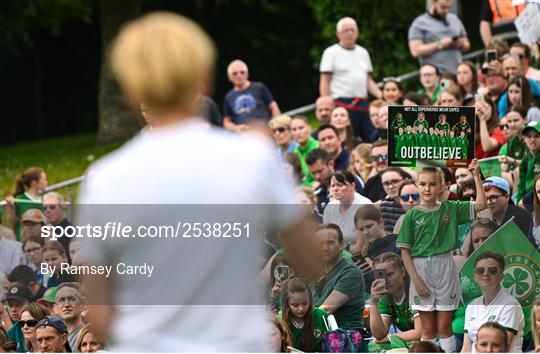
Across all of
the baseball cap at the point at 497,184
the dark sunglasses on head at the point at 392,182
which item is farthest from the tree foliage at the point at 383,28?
the baseball cap at the point at 497,184

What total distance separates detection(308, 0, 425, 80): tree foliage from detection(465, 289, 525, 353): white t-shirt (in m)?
13.9

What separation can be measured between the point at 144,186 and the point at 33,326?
4.68m

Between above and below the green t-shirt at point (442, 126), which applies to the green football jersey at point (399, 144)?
below

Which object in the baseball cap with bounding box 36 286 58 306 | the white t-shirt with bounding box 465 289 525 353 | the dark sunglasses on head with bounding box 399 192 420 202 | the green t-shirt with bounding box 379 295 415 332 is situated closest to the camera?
the white t-shirt with bounding box 465 289 525 353

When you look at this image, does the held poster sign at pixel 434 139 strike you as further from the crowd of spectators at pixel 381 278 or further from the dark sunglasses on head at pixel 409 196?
the dark sunglasses on head at pixel 409 196

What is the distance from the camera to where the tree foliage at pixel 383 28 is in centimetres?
2102

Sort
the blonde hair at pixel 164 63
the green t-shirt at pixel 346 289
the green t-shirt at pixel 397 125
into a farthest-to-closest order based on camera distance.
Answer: the green t-shirt at pixel 397 125, the green t-shirt at pixel 346 289, the blonde hair at pixel 164 63

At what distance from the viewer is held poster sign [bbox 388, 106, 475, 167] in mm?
7785

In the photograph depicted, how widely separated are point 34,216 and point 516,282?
3795mm

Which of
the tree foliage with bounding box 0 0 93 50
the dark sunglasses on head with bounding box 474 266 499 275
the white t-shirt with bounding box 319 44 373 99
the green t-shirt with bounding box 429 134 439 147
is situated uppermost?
the tree foliage with bounding box 0 0 93 50

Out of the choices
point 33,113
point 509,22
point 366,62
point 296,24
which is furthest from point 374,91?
point 33,113

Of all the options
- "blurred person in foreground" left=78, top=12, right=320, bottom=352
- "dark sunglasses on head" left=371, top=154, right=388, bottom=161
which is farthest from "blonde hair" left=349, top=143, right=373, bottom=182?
"blurred person in foreground" left=78, top=12, right=320, bottom=352

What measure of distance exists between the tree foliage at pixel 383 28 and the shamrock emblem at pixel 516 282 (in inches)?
545

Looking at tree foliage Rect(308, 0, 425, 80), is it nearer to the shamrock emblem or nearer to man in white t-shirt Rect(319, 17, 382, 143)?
man in white t-shirt Rect(319, 17, 382, 143)
